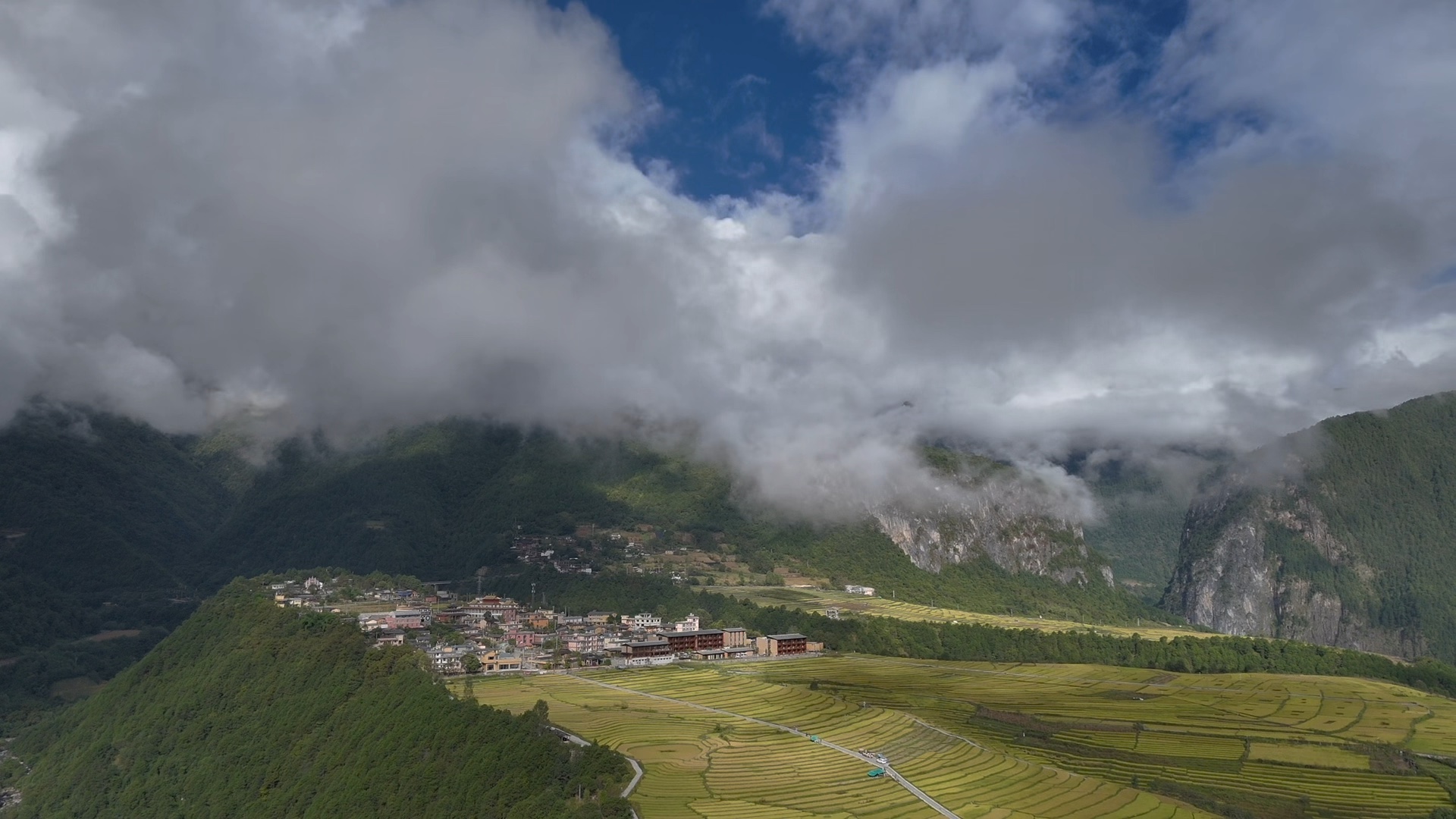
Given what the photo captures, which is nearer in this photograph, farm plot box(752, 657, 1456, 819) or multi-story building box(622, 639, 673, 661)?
farm plot box(752, 657, 1456, 819)

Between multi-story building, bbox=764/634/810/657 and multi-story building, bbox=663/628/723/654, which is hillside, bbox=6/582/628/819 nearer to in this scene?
multi-story building, bbox=663/628/723/654

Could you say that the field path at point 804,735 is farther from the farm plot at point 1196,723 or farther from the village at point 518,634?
the farm plot at point 1196,723

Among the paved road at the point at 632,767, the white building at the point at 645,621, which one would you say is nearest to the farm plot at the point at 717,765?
the paved road at the point at 632,767

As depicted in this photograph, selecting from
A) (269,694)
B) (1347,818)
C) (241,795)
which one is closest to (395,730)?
(241,795)

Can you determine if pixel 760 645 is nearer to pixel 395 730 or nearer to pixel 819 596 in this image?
pixel 819 596

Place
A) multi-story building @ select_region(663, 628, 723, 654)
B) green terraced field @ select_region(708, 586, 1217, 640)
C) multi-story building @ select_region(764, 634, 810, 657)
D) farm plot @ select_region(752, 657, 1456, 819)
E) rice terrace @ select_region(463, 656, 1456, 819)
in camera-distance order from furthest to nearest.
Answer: green terraced field @ select_region(708, 586, 1217, 640) → multi-story building @ select_region(764, 634, 810, 657) → multi-story building @ select_region(663, 628, 723, 654) → farm plot @ select_region(752, 657, 1456, 819) → rice terrace @ select_region(463, 656, 1456, 819)

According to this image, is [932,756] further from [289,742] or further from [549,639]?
[549,639]

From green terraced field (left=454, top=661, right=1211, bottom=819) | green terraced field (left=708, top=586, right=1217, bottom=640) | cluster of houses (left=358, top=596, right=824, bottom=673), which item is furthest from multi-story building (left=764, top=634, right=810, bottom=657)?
green terraced field (left=454, top=661, right=1211, bottom=819)
